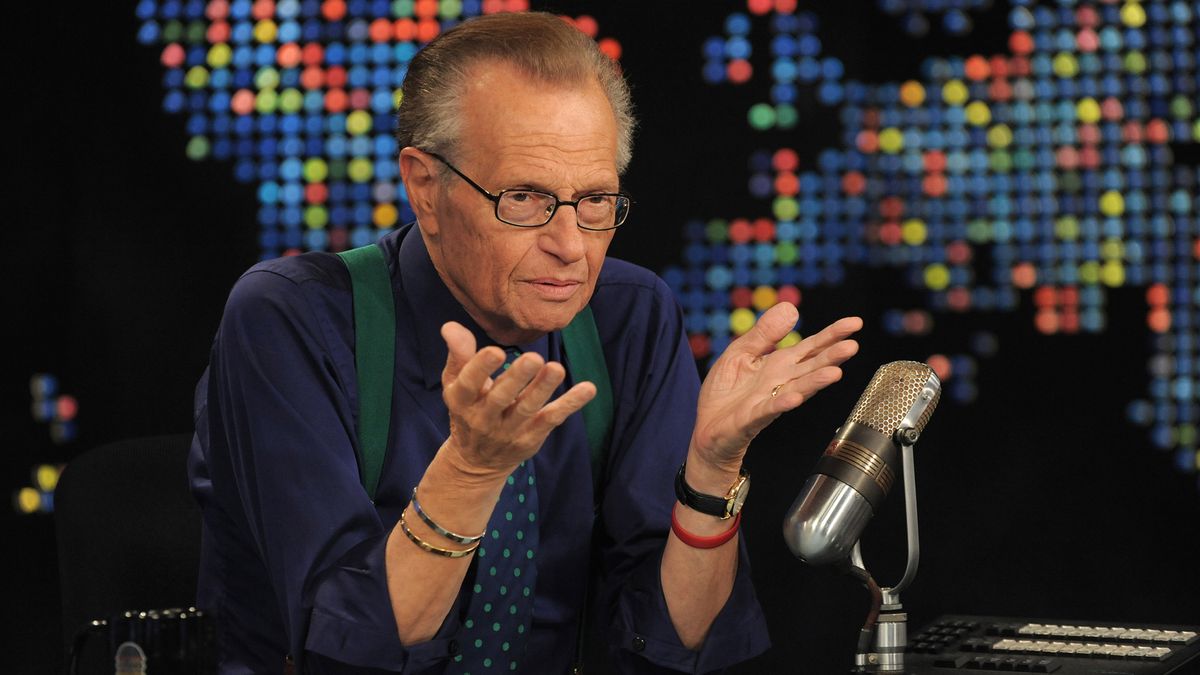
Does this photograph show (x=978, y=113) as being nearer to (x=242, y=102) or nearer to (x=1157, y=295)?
(x=1157, y=295)

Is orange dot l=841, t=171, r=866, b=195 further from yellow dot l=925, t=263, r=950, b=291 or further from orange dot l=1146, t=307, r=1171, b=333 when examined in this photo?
orange dot l=1146, t=307, r=1171, b=333

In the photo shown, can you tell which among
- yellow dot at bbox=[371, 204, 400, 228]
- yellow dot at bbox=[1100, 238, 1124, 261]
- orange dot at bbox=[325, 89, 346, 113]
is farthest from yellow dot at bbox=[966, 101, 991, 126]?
orange dot at bbox=[325, 89, 346, 113]

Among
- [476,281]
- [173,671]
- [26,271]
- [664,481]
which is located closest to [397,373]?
[476,281]

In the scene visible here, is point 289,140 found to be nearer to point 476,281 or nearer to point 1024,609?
point 476,281

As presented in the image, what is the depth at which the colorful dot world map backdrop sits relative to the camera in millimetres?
2857

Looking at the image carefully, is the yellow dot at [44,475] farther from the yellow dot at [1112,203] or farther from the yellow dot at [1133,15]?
the yellow dot at [1133,15]

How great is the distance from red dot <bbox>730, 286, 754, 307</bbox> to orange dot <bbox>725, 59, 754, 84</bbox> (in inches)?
16.6

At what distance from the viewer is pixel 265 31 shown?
10.7 feet

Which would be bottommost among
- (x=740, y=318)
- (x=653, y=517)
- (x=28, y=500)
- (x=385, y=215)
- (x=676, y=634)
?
(x=28, y=500)

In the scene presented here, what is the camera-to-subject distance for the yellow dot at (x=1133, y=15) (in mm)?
2877

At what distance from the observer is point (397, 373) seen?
1.87 metres

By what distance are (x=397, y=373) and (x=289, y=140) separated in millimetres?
1507

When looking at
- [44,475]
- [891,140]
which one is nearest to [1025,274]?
[891,140]

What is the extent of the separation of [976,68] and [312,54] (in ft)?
4.55
